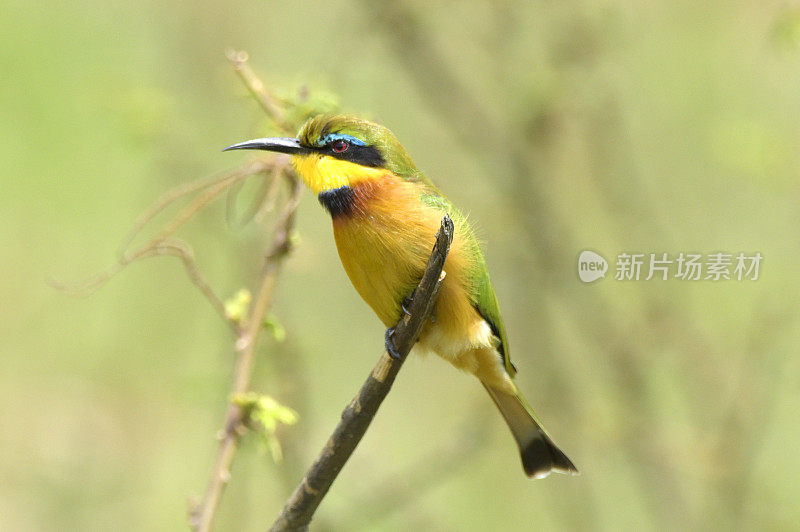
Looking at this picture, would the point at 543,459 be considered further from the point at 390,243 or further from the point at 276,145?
the point at 276,145

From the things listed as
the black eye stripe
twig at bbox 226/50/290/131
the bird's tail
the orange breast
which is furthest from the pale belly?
the bird's tail

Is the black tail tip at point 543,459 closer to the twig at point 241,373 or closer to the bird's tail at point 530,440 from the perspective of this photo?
the bird's tail at point 530,440

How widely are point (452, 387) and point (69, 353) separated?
1.78 m

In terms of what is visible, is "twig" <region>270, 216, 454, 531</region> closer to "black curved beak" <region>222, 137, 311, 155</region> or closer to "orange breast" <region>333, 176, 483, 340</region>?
"orange breast" <region>333, 176, 483, 340</region>

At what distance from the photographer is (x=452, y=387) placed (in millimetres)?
4137

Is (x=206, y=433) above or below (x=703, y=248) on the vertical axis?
below

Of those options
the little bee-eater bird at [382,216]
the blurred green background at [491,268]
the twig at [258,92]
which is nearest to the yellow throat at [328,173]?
the little bee-eater bird at [382,216]

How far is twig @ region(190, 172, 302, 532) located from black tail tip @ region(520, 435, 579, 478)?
1091 mm

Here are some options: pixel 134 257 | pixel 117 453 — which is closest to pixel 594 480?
pixel 117 453

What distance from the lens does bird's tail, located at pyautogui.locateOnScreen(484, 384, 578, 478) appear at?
286 centimetres

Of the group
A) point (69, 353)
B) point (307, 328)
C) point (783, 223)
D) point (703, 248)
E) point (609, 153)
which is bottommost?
point (69, 353)

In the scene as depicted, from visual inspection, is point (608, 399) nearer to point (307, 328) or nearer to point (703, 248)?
point (703, 248)

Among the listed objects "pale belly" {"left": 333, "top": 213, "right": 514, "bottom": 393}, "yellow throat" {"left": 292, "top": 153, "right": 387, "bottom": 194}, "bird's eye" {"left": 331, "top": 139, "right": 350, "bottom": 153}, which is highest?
"bird's eye" {"left": 331, "top": 139, "right": 350, "bottom": 153}

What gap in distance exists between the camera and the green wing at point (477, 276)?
7.92 ft
